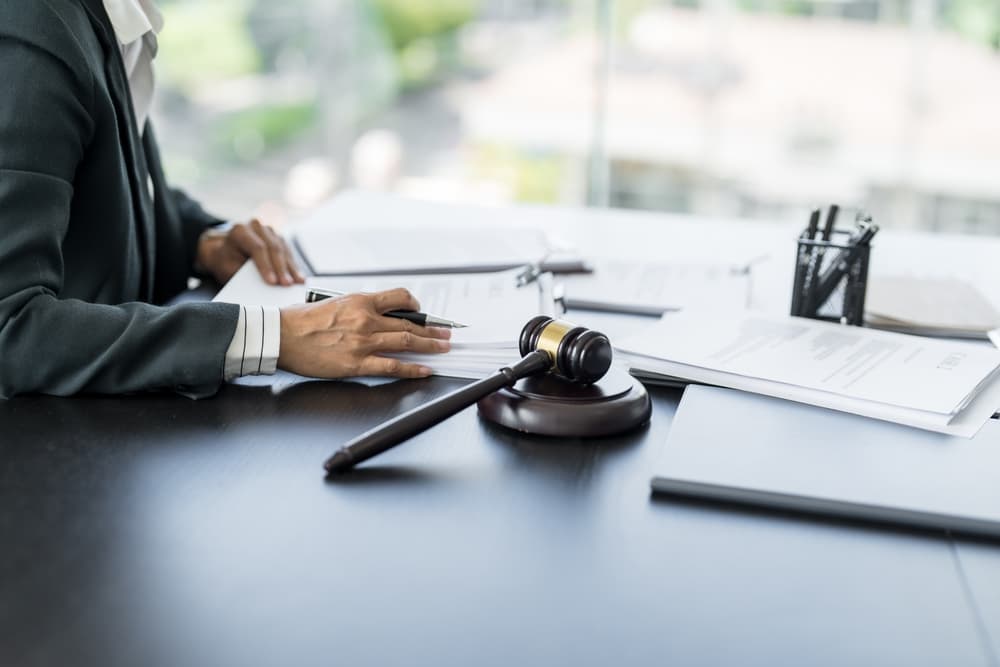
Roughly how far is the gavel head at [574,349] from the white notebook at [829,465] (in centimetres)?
9

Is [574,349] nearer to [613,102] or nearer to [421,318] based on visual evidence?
[421,318]

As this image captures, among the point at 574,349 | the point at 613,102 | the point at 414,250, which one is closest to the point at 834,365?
the point at 574,349

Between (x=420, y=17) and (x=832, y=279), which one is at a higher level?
(x=420, y=17)

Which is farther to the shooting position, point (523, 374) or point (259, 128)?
point (259, 128)

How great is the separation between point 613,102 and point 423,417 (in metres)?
3.27

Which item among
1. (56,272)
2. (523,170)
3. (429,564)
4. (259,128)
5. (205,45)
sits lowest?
(523,170)

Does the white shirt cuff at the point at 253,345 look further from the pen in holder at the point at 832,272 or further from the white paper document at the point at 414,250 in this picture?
the pen in holder at the point at 832,272

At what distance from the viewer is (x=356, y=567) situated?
2.25ft

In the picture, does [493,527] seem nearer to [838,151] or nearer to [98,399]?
[98,399]

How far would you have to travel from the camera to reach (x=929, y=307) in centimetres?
130

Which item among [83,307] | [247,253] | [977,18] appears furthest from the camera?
[977,18]

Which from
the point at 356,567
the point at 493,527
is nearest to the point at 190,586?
the point at 356,567

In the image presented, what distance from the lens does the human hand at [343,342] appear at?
101cm

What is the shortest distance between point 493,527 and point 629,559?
10 centimetres
